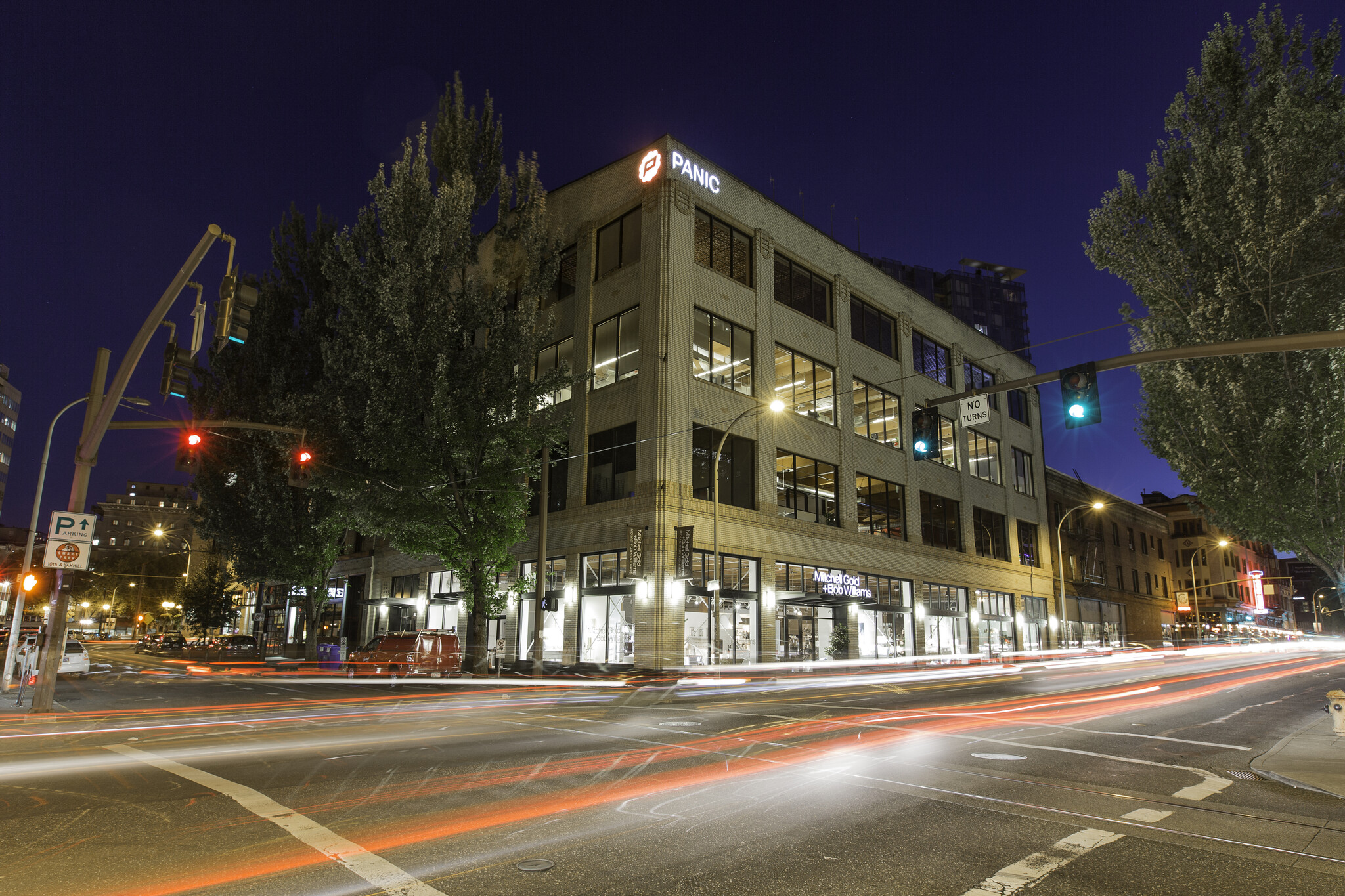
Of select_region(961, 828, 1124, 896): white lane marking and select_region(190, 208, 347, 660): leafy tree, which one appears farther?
select_region(190, 208, 347, 660): leafy tree

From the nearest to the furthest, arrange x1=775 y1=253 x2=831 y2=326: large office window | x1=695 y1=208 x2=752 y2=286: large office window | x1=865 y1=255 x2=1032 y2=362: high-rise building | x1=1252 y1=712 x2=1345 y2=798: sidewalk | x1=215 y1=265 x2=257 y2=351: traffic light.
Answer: x1=1252 y1=712 x2=1345 y2=798: sidewalk, x1=215 y1=265 x2=257 y2=351: traffic light, x1=695 y1=208 x2=752 y2=286: large office window, x1=775 y1=253 x2=831 y2=326: large office window, x1=865 y1=255 x2=1032 y2=362: high-rise building

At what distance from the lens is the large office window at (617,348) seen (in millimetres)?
31922

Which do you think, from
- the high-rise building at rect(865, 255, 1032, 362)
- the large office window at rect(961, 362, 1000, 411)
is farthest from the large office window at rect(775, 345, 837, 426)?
the high-rise building at rect(865, 255, 1032, 362)

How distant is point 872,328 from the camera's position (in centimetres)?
4162

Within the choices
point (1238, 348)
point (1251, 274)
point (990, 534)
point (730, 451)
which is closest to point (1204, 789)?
point (1238, 348)

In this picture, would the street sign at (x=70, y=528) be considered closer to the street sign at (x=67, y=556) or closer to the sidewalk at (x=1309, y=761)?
the street sign at (x=67, y=556)

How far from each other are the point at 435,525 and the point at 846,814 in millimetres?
22150

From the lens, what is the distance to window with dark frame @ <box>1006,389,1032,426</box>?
52938 millimetres

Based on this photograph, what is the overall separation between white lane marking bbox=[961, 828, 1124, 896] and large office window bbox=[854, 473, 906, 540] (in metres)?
30.8

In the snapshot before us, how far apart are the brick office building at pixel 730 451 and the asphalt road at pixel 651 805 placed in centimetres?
1407

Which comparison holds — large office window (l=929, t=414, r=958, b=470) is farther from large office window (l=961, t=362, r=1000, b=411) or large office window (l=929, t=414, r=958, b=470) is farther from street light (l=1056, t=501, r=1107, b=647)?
street light (l=1056, t=501, r=1107, b=647)

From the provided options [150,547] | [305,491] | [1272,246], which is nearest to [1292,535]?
[1272,246]

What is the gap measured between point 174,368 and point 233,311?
8.46 feet

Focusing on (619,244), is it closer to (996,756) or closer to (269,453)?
(269,453)
